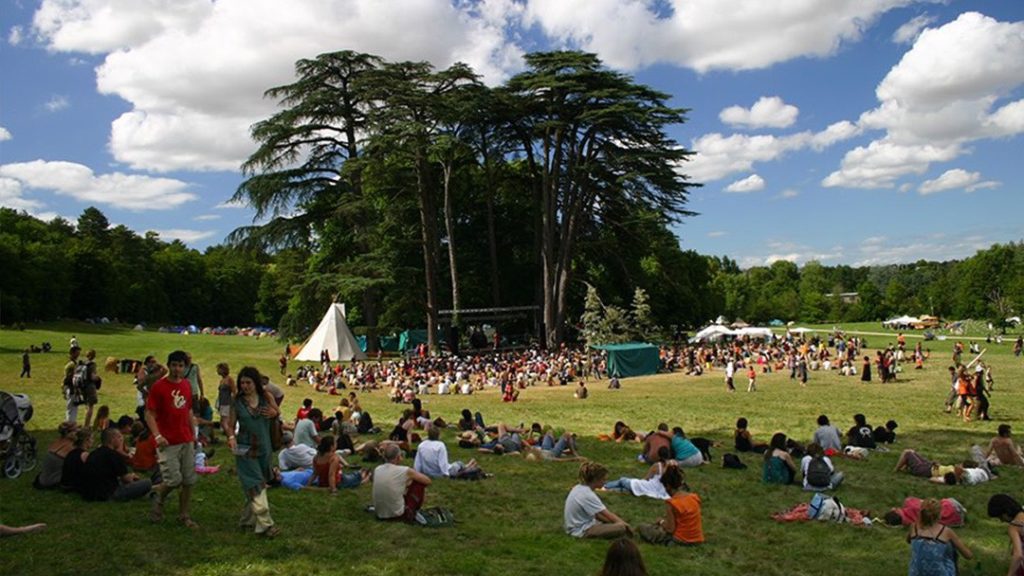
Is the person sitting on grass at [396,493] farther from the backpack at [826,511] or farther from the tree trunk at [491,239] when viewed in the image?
the tree trunk at [491,239]

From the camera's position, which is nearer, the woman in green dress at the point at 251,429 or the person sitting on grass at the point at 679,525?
the woman in green dress at the point at 251,429

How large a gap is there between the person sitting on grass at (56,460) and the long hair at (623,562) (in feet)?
24.1

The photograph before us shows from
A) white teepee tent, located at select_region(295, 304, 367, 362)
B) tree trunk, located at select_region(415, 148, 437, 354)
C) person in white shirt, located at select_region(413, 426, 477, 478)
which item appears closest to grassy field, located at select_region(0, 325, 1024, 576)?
person in white shirt, located at select_region(413, 426, 477, 478)

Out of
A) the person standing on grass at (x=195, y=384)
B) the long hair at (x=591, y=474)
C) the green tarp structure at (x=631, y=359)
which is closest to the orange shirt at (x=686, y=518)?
the long hair at (x=591, y=474)

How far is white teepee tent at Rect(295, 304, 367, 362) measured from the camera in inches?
1462

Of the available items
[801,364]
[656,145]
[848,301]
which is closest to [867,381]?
[801,364]

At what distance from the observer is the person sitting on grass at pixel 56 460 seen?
8383mm

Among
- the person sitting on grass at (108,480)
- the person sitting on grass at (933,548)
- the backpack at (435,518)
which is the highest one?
the person sitting on grass at (108,480)

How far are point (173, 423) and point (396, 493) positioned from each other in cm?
240

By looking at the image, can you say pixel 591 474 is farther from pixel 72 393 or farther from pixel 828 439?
pixel 72 393

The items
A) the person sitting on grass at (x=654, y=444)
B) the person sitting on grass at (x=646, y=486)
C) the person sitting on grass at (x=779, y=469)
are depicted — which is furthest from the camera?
the person sitting on grass at (x=654, y=444)

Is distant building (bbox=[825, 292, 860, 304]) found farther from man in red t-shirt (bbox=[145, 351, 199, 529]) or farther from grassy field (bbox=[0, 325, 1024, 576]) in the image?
man in red t-shirt (bbox=[145, 351, 199, 529])

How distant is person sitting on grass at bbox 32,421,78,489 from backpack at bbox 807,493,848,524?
8700 millimetres

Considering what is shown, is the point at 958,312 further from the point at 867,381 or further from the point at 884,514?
the point at 884,514
